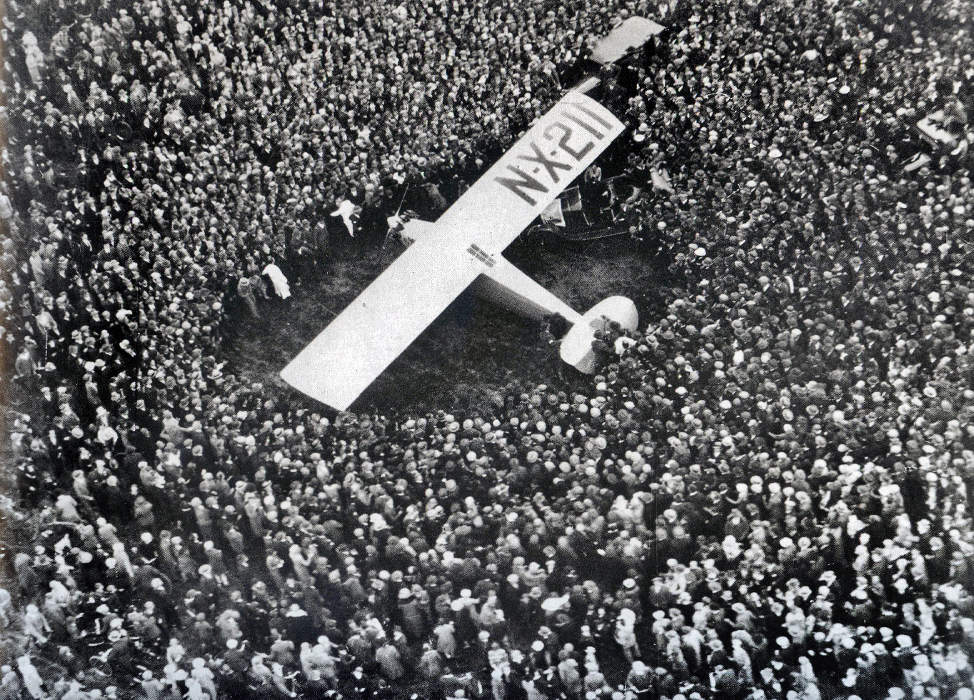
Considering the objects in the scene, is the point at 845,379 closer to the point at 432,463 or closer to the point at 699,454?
the point at 699,454

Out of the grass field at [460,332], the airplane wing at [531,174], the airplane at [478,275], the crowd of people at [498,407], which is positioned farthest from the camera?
the airplane wing at [531,174]

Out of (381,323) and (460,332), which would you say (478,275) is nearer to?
(460,332)

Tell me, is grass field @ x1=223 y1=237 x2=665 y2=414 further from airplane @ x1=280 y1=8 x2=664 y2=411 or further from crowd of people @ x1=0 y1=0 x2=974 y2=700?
airplane @ x1=280 y1=8 x2=664 y2=411

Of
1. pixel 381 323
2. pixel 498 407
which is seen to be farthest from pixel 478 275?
pixel 498 407

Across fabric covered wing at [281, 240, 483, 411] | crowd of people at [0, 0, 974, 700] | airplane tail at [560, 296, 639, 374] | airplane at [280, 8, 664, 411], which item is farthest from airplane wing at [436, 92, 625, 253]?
airplane tail at [560, 296, 639, 374]

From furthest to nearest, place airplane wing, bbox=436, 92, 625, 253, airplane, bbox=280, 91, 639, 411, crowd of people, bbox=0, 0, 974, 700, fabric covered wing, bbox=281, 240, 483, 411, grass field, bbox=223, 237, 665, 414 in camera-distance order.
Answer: airplane wing, bbox=436, 92, 625, 253 → grass field, bbox=223, 237, 665, 414 → airplane, bbox=280, 91, 639, 411 → fabric covered wing, bbox=281, 240, 483, 411 → crowd of people, bbox=0, 0, 974, 700


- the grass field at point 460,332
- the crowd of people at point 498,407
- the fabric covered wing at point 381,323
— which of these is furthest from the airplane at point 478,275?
the crowd of people at point 498,407

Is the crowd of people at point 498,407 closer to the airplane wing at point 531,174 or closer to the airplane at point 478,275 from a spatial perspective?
the airplane at point 478,275
